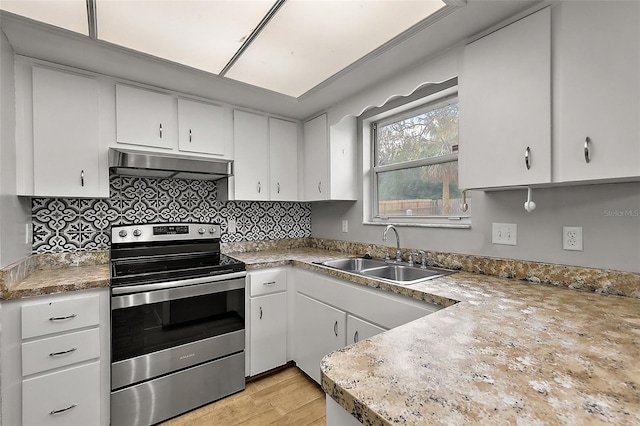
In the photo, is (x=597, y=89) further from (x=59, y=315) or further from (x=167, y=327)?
(x=59, y=315)

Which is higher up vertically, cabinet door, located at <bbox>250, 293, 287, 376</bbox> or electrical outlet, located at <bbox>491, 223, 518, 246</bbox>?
electrical outlet, located at <bbox>491, 223, 518, 246</bbox>

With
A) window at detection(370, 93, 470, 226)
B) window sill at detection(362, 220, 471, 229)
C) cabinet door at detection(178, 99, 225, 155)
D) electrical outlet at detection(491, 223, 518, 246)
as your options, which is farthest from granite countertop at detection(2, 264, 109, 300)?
electrical outlet at detection(491, 223, 518, 246)

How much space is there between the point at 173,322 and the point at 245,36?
1.74 meters

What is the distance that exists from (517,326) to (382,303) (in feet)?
2.40

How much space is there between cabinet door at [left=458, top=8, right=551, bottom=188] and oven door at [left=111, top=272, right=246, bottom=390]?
66.6 inches

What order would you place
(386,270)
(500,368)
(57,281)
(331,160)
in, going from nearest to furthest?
(500,368) < (57,281) < (386,270) < (331,160)

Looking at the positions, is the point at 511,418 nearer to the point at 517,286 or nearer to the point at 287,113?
the point at 517,286

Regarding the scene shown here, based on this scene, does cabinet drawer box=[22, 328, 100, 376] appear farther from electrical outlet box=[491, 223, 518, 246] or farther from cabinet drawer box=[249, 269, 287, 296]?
electrical outlet box=[491, 223, 518, 246]

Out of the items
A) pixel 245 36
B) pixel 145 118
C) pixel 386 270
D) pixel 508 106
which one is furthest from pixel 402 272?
pixel 145 118

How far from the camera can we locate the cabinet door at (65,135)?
176 centimetres

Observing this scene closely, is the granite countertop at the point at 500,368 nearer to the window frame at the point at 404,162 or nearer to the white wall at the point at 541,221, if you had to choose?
the white wall at the point at 541,221

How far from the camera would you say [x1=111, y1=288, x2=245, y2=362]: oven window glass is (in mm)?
1687

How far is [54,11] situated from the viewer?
1362 millimetres

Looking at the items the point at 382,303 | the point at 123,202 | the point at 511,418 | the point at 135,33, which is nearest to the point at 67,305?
the point at 123,202
